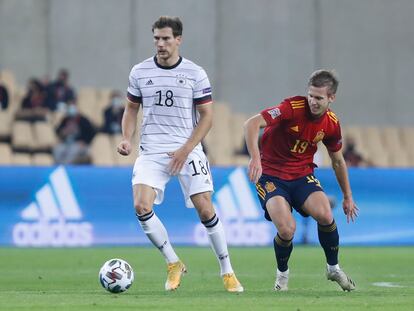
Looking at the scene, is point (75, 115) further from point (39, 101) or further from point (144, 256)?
point (144, 256)

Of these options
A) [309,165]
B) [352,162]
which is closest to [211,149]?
[352,162]

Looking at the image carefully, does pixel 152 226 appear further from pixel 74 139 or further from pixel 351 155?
pixel 351 155

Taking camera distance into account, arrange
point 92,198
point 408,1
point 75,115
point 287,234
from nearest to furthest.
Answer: point 287,234 < point 92,198 < point 75,115 < point 408,1

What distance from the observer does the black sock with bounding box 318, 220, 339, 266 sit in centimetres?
1042

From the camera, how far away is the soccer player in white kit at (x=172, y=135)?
33.5 ft

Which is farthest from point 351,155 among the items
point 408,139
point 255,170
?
point 255,170

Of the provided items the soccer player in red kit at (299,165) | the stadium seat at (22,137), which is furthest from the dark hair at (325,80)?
the stadium seat at (22,137)

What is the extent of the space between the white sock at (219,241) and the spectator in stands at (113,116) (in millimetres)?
12185

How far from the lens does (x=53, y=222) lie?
1780 cm

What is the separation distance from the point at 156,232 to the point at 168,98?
118 cm

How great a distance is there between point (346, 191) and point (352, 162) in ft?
41.6

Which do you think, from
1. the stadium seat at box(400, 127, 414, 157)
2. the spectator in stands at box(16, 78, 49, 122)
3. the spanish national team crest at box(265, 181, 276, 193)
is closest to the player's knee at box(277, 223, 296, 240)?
the spanish national team crest at box(265, 181, 276, 193)

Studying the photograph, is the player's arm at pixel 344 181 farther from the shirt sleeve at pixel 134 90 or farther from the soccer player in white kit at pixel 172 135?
the shirt sleeve at pixel 134 90

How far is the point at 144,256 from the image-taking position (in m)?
16.2
